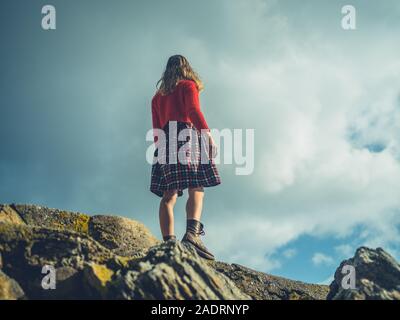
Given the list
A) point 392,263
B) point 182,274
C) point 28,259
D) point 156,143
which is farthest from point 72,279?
→ point 392,263

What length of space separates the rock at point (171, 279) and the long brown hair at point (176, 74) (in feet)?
15.1

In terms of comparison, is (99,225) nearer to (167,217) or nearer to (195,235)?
(167,217)

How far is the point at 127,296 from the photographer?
688 centimetres

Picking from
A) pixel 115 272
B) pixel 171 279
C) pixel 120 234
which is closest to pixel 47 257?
pixel 115 272

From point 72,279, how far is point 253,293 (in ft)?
13.8

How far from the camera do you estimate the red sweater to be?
10.5 metres

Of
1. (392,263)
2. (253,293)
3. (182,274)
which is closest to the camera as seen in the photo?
(182,274)

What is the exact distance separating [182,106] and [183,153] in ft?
4.24

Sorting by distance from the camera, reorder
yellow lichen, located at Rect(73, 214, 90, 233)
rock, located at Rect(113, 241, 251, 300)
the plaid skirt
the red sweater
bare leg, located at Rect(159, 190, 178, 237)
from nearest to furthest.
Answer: rock, located at Rect(113, 241, 251, 300) < bare leg, located at Rect(159, 190, 178, 237) < the plaid skirt < the red sweater < yellow lichen, located at Rect(73, 214, 90, 233)

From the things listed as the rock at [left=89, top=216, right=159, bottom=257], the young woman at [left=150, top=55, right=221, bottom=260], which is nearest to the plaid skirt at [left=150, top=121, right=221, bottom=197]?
the young woman at [left=150, top=55, right=221, bottom=260]

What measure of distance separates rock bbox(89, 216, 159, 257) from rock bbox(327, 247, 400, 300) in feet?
16.3

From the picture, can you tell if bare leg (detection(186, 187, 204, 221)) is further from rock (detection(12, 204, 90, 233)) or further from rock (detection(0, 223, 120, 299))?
rock (detection(12, 204, 90, 233))

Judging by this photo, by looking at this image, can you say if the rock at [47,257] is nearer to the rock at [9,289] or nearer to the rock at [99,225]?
the rock at [9,289]
